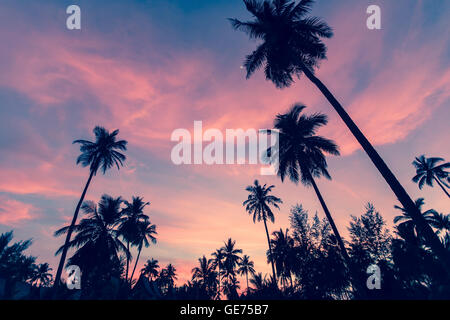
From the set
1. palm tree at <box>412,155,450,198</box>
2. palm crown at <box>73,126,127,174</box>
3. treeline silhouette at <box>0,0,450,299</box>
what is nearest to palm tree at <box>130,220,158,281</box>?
treeline silhouette at <box>0,0,450,299</box>

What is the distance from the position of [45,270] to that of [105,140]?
6438cm

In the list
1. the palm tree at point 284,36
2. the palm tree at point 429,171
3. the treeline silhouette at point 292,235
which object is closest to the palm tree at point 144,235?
the treeline silhouette at point 292,235

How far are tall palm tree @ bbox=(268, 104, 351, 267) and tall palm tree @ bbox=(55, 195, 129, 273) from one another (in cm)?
2158

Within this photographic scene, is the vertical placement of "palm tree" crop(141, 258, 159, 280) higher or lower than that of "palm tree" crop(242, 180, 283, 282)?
lower

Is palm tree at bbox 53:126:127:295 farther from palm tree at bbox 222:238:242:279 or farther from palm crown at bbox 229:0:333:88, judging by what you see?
palm tree at bbox 222:238:242:279

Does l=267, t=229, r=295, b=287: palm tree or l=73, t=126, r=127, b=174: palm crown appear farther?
l=267, t=229, r=295, b=287: palm tree

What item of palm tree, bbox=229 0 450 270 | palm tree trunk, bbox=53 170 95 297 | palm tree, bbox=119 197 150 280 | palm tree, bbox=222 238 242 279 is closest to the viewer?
palm tree, bbox=229 0 450 270

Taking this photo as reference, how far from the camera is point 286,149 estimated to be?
17.8m

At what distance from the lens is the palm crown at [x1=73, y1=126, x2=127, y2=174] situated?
20797mm

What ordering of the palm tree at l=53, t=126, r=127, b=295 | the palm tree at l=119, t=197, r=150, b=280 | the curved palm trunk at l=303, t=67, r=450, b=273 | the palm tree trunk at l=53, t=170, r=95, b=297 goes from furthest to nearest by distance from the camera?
the palm tree at l=119, t=197, r=150, b=280 < the palm tree at l=53, t=126, r=127, b=295 < the palm tree trunk at l=53, t=170, r=95, b=297 < the curved palm trunk at l=303, t=67, r=450, b=273

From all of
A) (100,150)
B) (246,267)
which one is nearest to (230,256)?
(246,267)

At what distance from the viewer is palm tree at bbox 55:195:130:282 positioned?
71.4ft

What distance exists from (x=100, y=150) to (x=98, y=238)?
10945 mm
